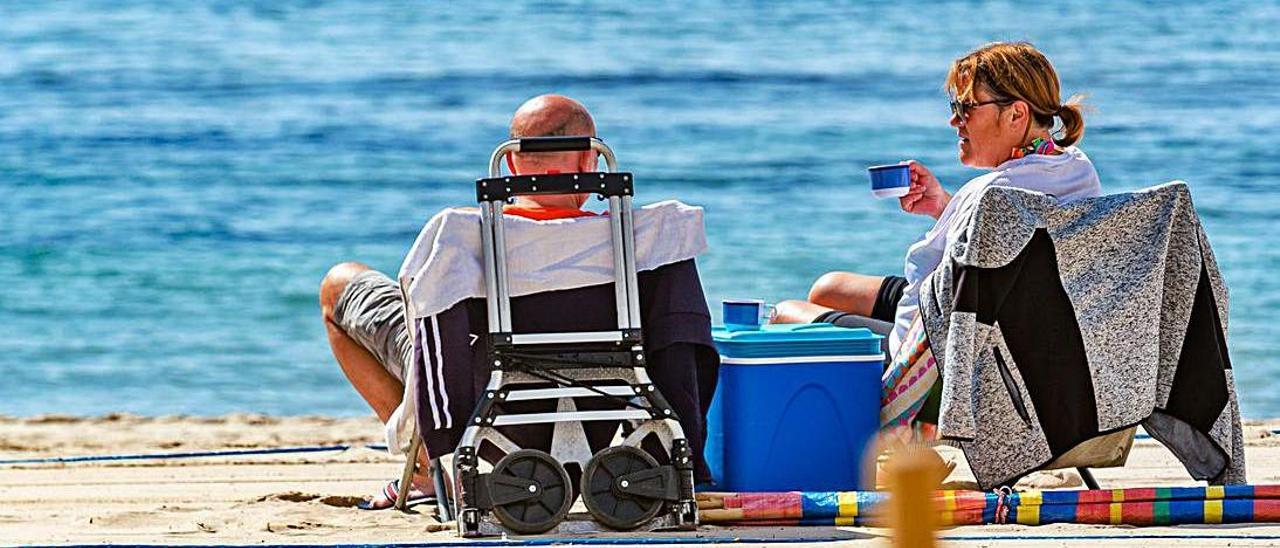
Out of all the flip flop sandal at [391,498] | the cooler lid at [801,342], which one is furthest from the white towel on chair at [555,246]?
the flip flop sandal at [391,498]

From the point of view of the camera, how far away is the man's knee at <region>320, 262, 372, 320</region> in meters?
4.44

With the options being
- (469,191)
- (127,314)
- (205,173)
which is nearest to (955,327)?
(127,314)

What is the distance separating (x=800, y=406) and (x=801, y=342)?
139 mm

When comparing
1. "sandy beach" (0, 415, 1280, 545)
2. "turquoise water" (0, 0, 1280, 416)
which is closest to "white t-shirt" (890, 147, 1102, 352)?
"sandy beach" (0, 415, 1280, 545)

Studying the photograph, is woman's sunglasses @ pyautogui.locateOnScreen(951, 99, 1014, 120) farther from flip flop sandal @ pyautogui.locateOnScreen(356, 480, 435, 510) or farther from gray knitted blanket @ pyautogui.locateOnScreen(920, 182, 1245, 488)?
flip flop sandal @ pyautogui.locateOnScreen(356, 480, 435, 510)

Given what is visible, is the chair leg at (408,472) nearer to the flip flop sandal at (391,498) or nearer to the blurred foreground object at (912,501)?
the flip flop sandal at (391,498)

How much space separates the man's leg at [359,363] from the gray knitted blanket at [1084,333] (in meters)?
1.33

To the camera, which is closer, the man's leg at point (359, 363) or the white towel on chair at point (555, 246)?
the white towel on chair at point (555, 246)

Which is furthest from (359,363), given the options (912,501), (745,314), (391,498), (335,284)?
(912,501)

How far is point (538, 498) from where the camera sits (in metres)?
3.59

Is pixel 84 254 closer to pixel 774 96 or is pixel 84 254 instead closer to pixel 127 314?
pixel 127 314

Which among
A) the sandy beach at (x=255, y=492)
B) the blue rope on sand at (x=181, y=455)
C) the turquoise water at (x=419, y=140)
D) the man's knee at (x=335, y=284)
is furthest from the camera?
the turquoise water at (x=419, y=140)

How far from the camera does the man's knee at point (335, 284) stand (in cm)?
444

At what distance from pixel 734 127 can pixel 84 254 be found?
6.24 metres
